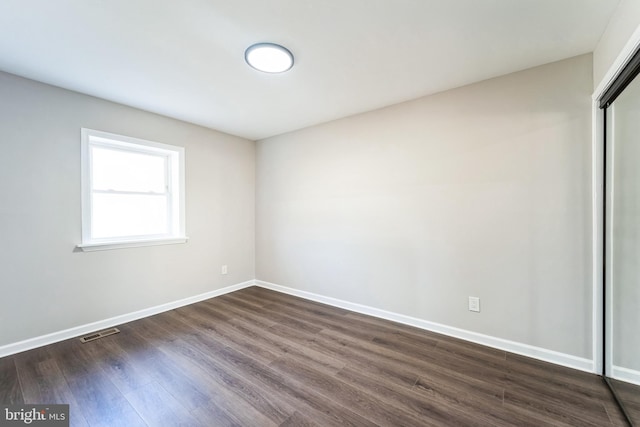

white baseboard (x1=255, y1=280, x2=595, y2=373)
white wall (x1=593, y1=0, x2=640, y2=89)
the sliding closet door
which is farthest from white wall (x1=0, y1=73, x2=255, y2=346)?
the sliding closet door

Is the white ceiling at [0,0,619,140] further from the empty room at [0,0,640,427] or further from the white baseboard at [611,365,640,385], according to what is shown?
the white baseboard at [611,365,640,385]

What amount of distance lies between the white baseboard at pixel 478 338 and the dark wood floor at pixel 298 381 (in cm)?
7

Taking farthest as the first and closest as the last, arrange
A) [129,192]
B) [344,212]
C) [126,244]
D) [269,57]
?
1. [344,212]
2. [129,192]
3. [126,244]
4. [269,57]

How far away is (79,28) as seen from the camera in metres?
1.70

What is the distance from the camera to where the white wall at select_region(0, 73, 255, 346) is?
87.8 inches

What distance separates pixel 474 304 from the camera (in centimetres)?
241

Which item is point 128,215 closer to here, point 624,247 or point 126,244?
point 126,244

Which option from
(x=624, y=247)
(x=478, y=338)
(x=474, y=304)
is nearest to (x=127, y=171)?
(x=474, y=304)

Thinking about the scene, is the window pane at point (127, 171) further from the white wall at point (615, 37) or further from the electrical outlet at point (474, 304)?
the white wall at point (615, 37)

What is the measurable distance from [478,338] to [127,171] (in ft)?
13.6

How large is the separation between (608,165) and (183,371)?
3.50 m

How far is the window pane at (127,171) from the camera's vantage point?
9.25 feet

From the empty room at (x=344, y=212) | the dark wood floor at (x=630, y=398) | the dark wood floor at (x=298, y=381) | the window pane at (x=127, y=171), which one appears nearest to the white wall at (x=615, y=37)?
the empty room at (x=344, y=212)

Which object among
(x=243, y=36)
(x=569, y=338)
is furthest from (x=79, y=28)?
(x=569, y=338)
